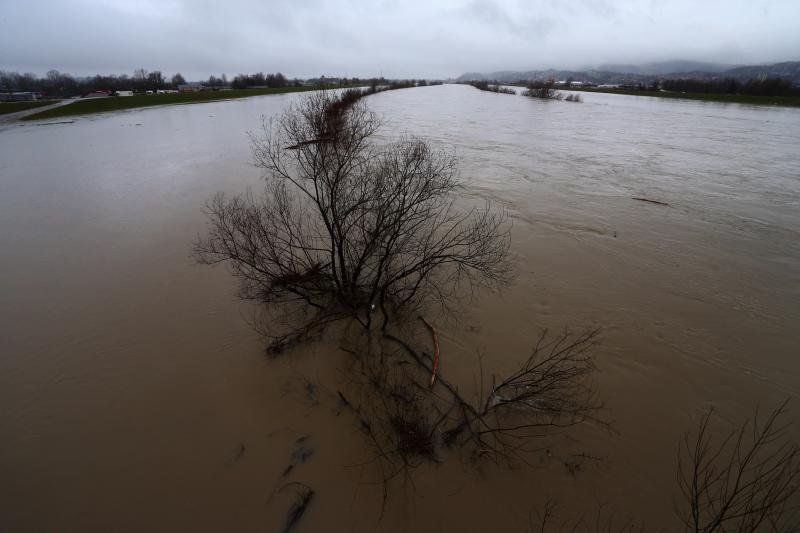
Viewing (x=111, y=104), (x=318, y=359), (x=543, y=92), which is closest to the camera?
(x=318, y=359)

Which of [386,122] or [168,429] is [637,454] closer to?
[168,429]

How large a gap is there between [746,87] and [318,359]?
3982 inches

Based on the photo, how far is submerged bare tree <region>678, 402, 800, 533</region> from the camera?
17.6 feet

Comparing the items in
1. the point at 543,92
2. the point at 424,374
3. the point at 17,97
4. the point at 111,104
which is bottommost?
the point at 424,374

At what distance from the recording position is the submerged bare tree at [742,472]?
535cm

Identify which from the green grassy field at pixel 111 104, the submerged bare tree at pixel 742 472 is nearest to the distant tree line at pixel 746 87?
the submerged bare tree at pixel 742 472

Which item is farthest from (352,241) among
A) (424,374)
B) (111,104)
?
(111,104)

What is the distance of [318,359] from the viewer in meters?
8.16

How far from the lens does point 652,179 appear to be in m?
20.0

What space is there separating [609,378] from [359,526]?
5604mm

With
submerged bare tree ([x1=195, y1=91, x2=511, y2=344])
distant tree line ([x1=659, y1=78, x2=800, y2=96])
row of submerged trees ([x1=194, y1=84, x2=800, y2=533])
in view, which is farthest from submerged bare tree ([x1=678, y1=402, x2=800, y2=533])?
distant tree line ([x1=659, y1=78, x2=800, y2=96])

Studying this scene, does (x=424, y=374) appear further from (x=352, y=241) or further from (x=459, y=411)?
(x=352, y=241)

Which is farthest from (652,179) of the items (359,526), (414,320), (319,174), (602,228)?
(359,526)

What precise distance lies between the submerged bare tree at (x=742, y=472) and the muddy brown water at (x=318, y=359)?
283mm
